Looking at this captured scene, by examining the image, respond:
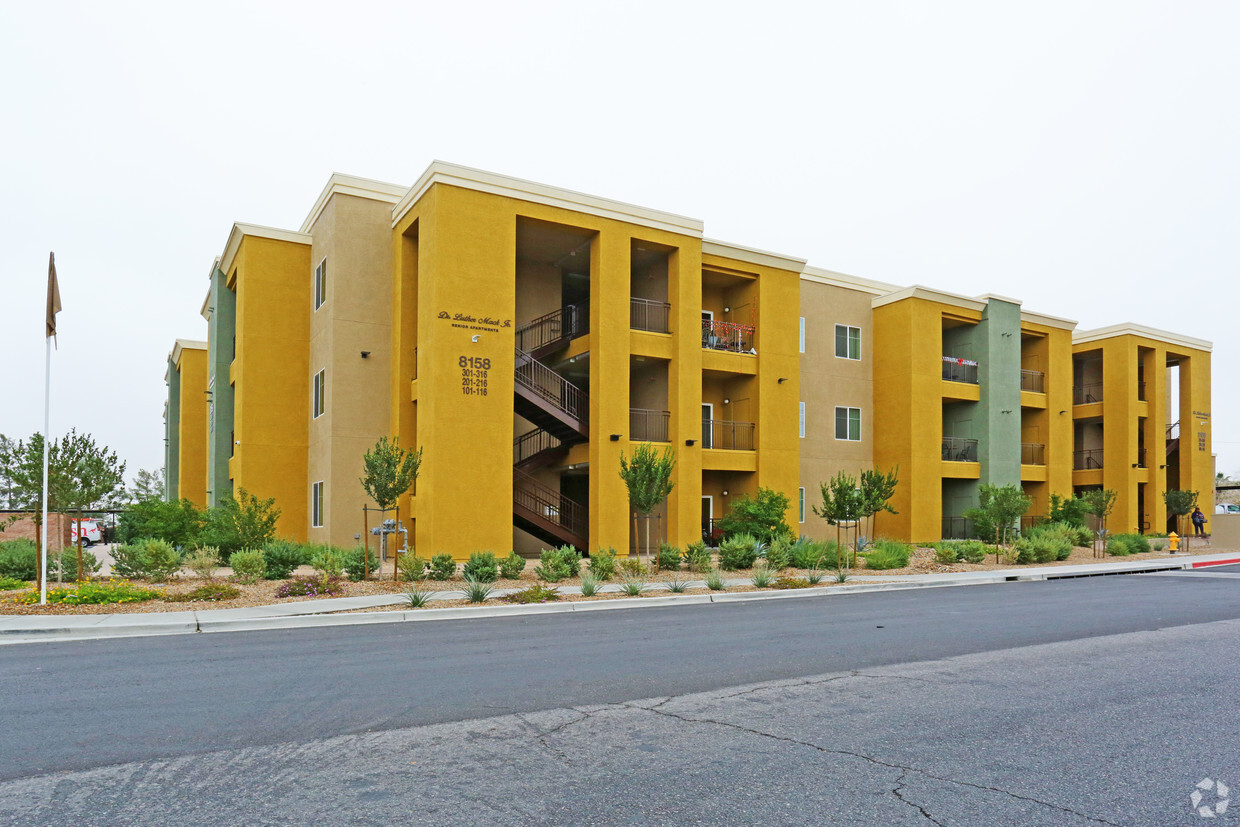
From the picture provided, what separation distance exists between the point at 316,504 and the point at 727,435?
1460 centimetres

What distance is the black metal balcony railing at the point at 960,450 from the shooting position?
37625mm

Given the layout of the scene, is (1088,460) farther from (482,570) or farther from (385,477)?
(385,477)

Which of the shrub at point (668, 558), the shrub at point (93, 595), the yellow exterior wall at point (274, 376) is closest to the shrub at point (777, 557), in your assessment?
the shrub at point (668, 558)

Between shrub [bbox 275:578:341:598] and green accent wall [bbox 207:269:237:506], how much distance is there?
16.1m

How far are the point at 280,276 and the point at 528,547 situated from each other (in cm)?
1263

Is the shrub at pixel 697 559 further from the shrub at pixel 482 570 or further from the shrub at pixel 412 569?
the shrub at pixel 412 569

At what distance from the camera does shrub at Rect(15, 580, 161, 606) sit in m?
15.3

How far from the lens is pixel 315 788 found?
5570mm

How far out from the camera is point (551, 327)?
29.7 meters

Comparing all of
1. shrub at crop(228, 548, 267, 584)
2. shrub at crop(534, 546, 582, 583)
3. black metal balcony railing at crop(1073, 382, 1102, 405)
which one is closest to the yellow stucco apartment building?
shrub at crop(534, 546, 582, 583)

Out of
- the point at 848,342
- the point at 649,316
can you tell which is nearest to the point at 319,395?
the point at 649,316

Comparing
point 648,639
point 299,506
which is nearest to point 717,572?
point 648,639

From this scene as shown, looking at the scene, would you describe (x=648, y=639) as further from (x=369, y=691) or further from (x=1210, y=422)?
(x=1210, y=422)

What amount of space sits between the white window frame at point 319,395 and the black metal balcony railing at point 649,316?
10.2 m
